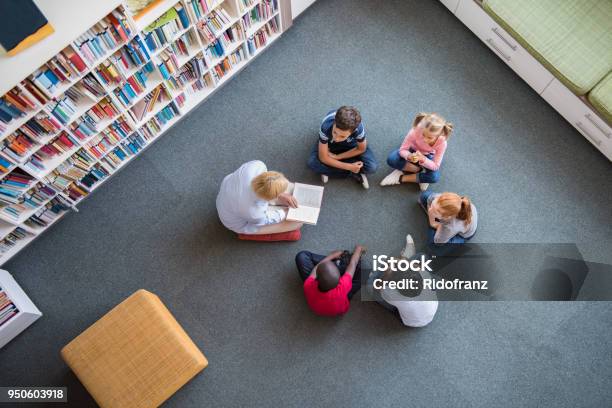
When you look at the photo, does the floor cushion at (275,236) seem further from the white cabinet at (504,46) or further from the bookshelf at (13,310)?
the white cabinet at (504,46)

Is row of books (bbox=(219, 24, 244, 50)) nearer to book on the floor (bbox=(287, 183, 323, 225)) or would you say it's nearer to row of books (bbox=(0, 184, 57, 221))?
book on the floor (bbox=(287, 183, 323, 225))

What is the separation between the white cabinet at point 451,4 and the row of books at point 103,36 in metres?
2.86

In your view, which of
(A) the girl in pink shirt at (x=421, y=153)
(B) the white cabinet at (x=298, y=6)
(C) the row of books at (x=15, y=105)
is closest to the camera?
(C) the row of books at (x=15, y=105)

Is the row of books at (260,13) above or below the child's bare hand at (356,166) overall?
above

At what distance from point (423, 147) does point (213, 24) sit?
72.3 inches

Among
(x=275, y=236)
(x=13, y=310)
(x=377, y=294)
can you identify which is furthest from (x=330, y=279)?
(x=13, y=310)

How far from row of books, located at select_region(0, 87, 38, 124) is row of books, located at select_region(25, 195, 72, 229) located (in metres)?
0.91

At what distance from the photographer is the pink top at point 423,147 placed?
137 inches

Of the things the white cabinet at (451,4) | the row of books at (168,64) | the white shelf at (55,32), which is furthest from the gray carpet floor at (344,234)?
the white shelf at (55,32)

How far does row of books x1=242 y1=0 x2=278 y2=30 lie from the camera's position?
3738mm

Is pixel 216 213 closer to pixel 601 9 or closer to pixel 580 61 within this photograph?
pixel 580 61

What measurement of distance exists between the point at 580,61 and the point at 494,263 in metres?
1.67

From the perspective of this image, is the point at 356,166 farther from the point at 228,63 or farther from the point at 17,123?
the point at 17,123

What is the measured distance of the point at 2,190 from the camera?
3.01m
